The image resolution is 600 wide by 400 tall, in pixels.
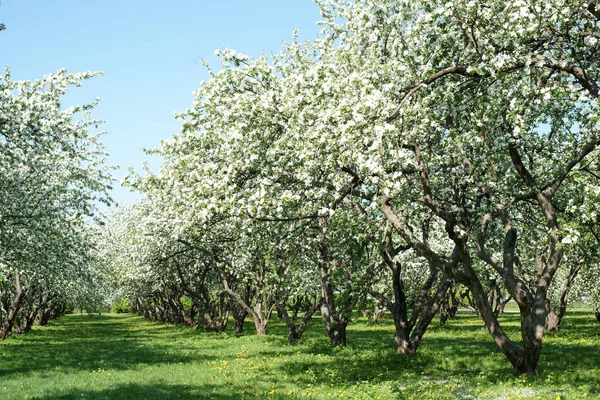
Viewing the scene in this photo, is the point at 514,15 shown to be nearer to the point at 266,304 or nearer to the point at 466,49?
the point at 466,49

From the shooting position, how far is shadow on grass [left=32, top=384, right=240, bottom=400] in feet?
54.0

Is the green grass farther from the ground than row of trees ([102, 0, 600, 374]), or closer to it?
closer to it

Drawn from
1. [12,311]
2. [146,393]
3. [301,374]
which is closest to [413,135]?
[301,374]

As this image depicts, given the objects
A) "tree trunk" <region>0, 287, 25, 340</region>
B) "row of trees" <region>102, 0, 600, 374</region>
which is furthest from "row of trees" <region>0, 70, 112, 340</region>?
"tree trunk" <region>0, 287, 25, 340</region>

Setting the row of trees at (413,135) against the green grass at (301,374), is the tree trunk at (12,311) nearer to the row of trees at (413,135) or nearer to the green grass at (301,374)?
the green grass at (301,374)

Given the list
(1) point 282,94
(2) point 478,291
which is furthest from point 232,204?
(2) point 478,291

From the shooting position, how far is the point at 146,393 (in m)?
17.2

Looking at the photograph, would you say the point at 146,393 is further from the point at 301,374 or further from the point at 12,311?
the point at 12,311

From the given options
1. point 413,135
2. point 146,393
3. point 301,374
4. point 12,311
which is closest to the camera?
point 413,135

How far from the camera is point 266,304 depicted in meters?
39.9

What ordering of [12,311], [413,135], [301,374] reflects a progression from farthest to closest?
[12,311]
[301,374]
[413,135]

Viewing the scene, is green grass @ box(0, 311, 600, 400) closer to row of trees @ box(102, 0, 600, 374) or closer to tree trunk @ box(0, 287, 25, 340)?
row of trees @ box(102, 0, 600, 374)

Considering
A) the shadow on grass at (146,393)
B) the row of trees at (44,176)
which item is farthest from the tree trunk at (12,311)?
the shadow on grass at (146,393)

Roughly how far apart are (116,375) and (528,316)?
15141 millimetres
